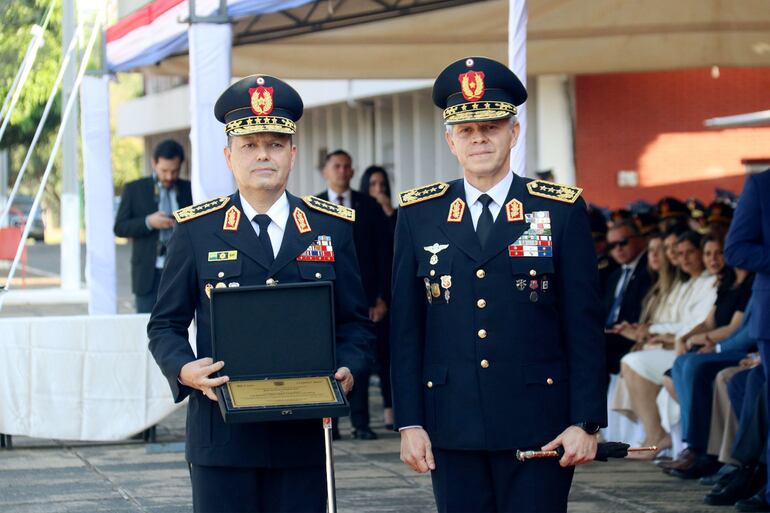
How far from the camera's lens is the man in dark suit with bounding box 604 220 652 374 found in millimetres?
10055

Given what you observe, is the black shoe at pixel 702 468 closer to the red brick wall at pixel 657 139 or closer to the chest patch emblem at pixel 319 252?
the chest patch emblem at pixel 319 252

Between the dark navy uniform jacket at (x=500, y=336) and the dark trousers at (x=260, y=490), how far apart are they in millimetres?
323

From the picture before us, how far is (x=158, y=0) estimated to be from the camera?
9.99 metres

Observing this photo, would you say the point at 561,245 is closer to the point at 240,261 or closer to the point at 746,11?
the point at 240,261

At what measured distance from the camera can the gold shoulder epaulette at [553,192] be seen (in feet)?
14.3

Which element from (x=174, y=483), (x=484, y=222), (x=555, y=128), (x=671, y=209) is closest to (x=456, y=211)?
(x=484, y=222)

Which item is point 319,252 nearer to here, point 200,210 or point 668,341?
point 200,210

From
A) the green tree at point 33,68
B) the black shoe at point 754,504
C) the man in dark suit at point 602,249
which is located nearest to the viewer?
the black shoe at point 754,504

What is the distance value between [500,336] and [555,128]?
16.8 metres

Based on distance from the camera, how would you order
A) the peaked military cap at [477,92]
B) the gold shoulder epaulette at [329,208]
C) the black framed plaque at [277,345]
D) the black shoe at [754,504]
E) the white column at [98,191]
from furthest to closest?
1. the white column at [98,191]
2. the black shoe at [754,504]
3. the gold shoulder epaulette at [329,208]
4. the peaked military cap at [477,92]
5. the black framed plaque at [277,345]

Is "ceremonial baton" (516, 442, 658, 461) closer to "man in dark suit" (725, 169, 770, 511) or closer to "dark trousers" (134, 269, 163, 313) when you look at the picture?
"man in dark suit" (725, 169, 770, 511)

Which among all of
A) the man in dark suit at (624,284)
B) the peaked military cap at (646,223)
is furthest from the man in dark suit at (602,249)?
the peaked military cap at (646,223)

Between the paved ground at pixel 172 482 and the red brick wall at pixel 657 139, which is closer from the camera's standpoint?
the paved ground at pixel 172 482

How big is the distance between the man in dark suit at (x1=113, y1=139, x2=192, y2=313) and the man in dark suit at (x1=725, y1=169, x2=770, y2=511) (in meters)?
4.31
